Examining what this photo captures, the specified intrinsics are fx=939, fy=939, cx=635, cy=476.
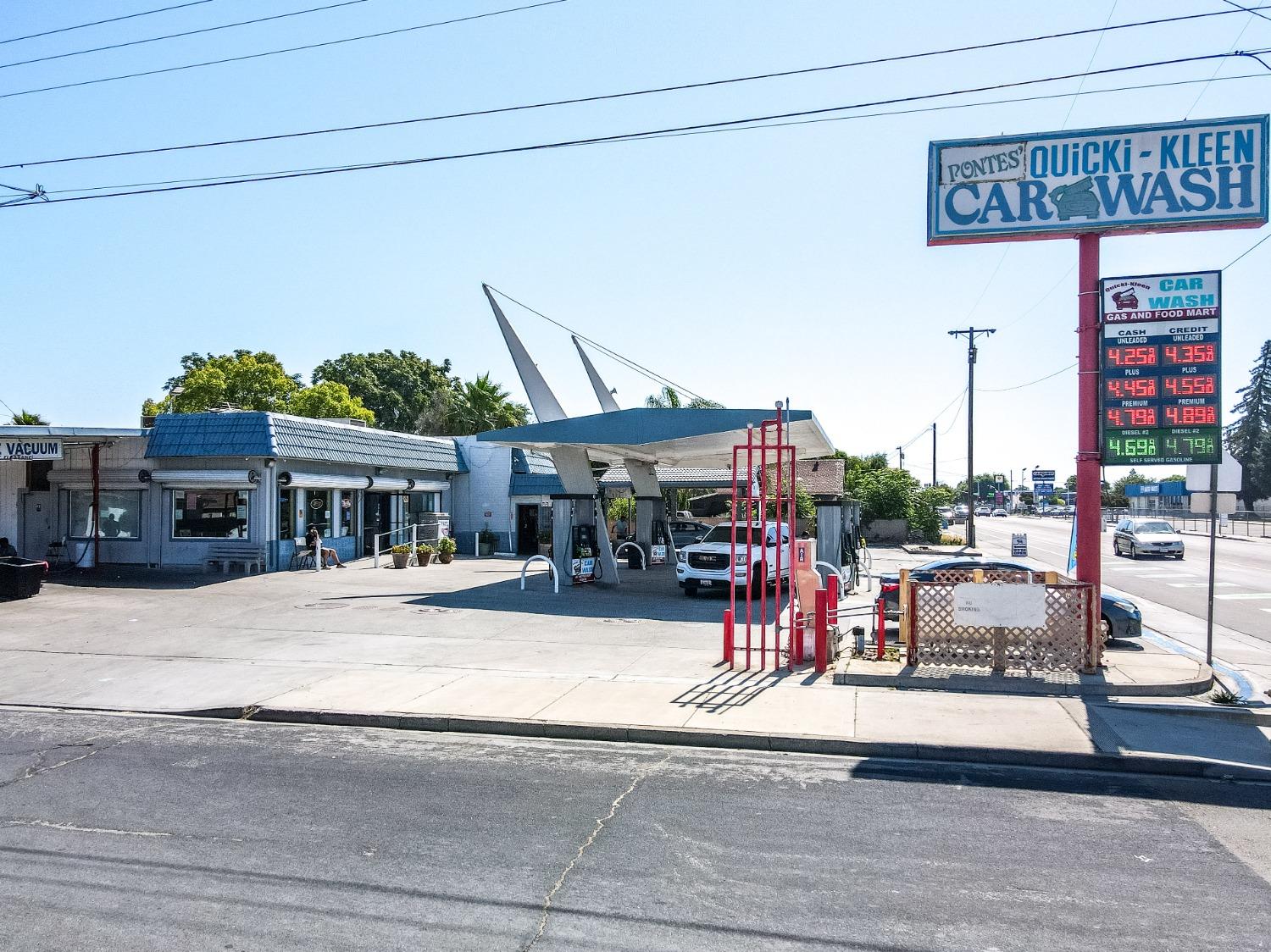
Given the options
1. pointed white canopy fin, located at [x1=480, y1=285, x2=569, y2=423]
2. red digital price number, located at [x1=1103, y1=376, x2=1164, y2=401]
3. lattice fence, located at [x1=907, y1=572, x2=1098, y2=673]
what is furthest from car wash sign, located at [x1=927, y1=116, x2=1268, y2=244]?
pointed white canopy fin, located at [x1=480, y1=285, x2=569, y2=423]

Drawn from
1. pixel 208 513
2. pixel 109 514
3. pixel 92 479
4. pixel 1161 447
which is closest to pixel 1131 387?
pixel 1161 447

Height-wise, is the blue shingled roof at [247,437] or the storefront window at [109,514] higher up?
the blue shingled roof at [247,437]

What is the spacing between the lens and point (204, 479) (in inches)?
962

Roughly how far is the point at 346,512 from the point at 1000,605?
22306mm

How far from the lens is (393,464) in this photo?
29875mm

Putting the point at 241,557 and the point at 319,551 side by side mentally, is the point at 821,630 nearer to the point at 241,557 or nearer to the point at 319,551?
the point at 319,551

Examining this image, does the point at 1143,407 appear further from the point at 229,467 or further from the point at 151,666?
the point at 229,467

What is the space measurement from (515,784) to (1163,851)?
4643 mm

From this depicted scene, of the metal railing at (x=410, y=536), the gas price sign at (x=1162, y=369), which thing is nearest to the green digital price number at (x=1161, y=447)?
the gas price sign at (x=1162, y=369)

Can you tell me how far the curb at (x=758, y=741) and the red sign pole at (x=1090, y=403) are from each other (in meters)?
4.21

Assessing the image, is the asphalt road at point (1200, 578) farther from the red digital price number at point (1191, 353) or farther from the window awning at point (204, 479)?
the window awning at point (204, 479)

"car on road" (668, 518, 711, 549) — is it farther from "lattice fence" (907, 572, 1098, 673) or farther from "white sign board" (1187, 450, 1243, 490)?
"white sign board" (1187, 450, 1243, 490)

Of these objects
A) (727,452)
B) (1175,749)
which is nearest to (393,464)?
(727,452)

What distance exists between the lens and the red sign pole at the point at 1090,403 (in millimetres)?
12125
